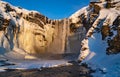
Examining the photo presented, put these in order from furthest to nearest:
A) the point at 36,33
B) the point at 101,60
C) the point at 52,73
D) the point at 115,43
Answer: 1. the point at 36,33
2. the point at 115,43
3. the point at 101,60
4. the point at 52,73

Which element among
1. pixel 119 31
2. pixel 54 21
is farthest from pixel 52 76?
pixel 54 21

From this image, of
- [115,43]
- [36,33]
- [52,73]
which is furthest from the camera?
[36,33]

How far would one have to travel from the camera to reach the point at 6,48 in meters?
48.9

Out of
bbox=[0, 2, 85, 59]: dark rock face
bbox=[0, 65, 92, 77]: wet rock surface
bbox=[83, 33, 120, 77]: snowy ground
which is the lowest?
bbox=[0, 65, 92, 77]: wet rock surface

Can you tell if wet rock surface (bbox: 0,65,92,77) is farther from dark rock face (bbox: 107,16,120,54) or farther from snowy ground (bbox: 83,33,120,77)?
dark rock face (bbox: 107,16,120,54)

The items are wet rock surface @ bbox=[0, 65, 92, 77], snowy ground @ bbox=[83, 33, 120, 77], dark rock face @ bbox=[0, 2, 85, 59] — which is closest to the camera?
snowy ground @ bbox=[83, 33, 120, 77]

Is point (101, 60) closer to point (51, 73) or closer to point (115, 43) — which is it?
point (115, 43)

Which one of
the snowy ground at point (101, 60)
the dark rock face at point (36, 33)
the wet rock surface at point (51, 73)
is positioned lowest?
the wet rock surface at point (51, 73)

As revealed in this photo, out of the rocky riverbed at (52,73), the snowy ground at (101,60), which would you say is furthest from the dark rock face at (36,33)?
the rocky riverbed at (52,73)

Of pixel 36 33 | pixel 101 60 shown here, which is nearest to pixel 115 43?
pixel 101 60

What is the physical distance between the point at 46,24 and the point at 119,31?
1406 inches

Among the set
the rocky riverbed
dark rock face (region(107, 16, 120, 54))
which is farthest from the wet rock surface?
dark rock face (region(107, 16, 120, 54))

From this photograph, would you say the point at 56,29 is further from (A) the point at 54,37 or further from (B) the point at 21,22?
(B) the point at 21,22

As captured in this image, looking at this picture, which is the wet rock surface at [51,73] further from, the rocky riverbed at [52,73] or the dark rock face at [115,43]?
the dark rock face at [115,43]
